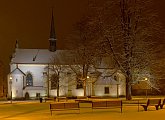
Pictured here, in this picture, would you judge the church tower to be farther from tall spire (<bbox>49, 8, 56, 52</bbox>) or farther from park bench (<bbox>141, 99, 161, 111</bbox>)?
park bench (<bbox>141, 99, 161, 111</bbox>)

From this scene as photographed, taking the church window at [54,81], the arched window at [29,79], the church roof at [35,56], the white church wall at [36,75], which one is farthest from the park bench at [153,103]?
the arched window at [29,79]

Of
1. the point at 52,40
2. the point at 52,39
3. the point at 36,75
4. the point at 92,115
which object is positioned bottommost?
the point at 92,115

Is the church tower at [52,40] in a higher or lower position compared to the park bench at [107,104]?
higher

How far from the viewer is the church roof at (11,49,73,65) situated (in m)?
106

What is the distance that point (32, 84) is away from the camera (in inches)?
4134

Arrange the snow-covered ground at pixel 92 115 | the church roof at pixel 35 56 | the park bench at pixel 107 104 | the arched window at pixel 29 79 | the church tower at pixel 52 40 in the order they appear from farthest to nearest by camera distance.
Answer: the church tower at pixel 52 40 → the church roof at pixel 35 56 → the arched window at pixel 29 79 → the park bench at pixel 107 104 → the snow-covered ground at pixel 92 115

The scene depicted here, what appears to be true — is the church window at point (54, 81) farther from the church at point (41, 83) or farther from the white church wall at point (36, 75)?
the white church wall at point (36, 75)

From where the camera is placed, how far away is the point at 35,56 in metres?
108

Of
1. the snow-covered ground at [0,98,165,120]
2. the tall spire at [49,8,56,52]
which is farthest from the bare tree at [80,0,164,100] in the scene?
the tall spire at [49,8,56,52]

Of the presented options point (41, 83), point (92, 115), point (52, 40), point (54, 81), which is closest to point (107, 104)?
point (92, 115)

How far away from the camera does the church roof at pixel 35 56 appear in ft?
349

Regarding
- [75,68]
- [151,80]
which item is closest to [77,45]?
[75,68]

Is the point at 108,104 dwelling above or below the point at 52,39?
below

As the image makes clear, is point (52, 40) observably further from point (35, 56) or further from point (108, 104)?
point (108, 104)
